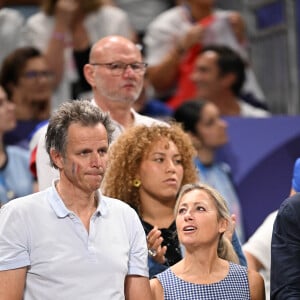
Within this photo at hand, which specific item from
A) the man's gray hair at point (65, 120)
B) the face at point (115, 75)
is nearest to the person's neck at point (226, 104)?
the face at point (115, 75)

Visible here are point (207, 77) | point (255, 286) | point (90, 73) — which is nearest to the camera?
point (255, 286)

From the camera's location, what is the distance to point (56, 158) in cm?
379

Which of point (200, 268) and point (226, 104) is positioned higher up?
point (226, 104)

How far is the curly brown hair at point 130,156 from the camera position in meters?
4.55

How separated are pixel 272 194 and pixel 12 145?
1588 mm

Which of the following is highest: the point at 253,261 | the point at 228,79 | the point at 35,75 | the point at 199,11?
the point at 199,11

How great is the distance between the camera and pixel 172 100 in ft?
23.9

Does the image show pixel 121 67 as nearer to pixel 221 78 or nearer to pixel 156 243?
pixel 156 243

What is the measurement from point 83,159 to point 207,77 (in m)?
3.39

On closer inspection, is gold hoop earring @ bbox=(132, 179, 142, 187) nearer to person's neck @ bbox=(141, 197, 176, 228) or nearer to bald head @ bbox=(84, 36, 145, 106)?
person's neck @ bbox=(141, 197, 176, 228)

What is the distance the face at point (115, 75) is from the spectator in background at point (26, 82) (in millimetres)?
1132

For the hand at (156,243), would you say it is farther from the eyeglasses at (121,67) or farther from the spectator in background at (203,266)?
the eyeglasses at (121,67)

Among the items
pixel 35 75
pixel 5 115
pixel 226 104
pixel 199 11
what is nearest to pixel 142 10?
pixel 199 11

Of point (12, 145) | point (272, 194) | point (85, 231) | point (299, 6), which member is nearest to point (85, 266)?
point (85, 231)
